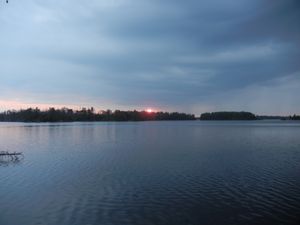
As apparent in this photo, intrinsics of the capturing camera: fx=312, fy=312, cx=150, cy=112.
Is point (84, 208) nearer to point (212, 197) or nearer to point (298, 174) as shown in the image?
point (212, 197)

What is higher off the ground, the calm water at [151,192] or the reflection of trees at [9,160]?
the reflection of trees at [9,160]

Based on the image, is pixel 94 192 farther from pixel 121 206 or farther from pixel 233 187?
pixel 233 187

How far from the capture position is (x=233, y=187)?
69.0ft

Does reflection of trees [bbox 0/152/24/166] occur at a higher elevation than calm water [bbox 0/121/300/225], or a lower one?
higher

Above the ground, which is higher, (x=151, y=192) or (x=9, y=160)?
(x=9, y=160)

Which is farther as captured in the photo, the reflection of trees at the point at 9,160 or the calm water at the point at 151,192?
the reflection of trees at the point at 9,160

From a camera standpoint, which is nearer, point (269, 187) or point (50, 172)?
point (269, 187)

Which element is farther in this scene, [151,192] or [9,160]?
[9,160]

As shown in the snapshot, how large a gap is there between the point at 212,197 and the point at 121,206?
18.1 ft

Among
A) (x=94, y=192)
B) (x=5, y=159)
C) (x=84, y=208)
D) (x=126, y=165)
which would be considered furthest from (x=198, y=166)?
(x=5, y=159)

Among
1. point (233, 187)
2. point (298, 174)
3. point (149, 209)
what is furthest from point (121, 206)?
point (298, 174)

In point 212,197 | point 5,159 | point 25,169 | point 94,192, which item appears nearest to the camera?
point 212,197

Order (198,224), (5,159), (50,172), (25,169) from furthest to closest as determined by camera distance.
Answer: (5,159) < (25,169) < (50,172) < (198,224)

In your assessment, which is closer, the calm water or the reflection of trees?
the calm water
